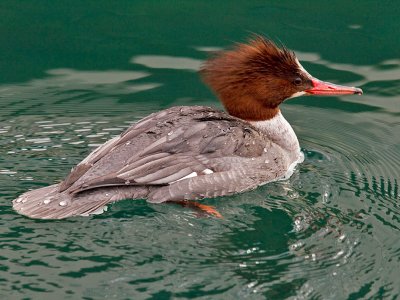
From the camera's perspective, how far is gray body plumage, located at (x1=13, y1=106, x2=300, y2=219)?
248 inches

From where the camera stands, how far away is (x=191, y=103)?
8453mm

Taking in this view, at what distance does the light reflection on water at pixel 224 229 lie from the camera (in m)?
5.44

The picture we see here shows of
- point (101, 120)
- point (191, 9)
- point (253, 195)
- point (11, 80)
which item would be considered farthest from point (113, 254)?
point (191, 9)

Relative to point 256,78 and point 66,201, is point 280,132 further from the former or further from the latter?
point 66,201

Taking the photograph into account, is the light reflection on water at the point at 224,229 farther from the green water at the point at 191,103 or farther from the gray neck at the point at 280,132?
the gray neck at the point at 280,132

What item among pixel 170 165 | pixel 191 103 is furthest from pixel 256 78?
pixel 191 103

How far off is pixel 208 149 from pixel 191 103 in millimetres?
1770

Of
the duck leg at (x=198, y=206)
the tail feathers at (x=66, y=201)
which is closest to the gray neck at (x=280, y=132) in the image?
the duck leg at (x=198, y=206)

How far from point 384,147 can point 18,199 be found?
3002 mm

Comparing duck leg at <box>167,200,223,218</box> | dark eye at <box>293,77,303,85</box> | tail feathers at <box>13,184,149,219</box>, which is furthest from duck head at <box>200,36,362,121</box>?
tail feathers at <box>13,184,149,219</box>

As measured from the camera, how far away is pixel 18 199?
630cm

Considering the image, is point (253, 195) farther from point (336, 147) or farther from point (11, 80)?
point (11, 80)

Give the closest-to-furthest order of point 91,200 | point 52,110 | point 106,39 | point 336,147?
point 91,200 < point 336,147 < point 52,110 < point 106,39

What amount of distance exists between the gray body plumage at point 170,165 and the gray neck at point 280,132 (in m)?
0.16
